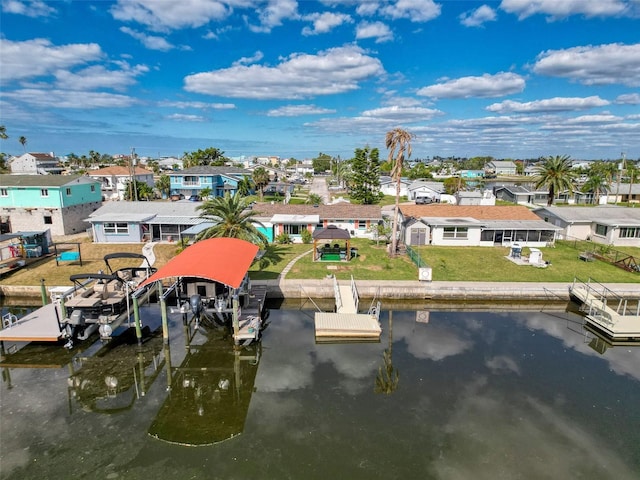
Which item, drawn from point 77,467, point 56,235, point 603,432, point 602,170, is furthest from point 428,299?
point 602,170

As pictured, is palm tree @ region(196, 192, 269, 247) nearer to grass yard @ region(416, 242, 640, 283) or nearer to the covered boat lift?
the covered boat lift

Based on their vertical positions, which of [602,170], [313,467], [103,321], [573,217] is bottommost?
[313,467]

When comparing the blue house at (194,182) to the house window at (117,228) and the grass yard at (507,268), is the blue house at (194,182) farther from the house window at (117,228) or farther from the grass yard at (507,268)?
the grass yard at (507,268)

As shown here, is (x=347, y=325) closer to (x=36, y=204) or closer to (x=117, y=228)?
(x=117, y=228)

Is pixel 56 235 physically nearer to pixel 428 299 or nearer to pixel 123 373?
pixel 123 373

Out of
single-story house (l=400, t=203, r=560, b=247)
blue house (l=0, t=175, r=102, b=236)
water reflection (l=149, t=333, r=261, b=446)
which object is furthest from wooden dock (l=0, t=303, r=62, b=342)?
single-story house (l=400, t=203, r=560, b=247)

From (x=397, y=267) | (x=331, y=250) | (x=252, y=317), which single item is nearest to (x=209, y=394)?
(x=252, y=317)
